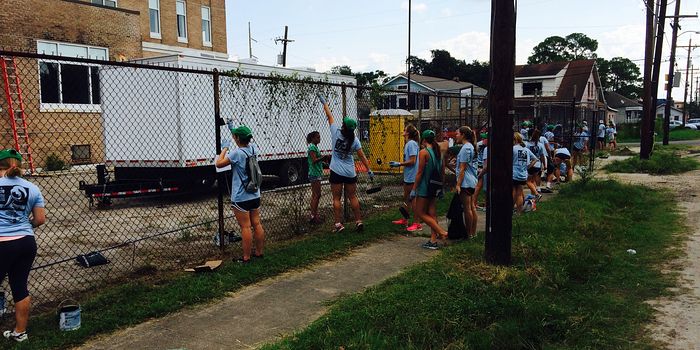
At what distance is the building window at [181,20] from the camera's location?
26.5m

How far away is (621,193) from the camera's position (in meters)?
11.8

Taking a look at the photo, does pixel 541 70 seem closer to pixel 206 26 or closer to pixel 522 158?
pixel 206 26

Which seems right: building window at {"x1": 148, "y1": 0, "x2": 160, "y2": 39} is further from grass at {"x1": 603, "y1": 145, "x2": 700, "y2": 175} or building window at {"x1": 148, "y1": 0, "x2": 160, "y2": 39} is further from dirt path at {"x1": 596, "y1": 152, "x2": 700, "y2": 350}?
dirt path at {"x1": 596, "y1": 152, "x2": 700, "y2": 350}

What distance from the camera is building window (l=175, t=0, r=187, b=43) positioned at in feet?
87.0

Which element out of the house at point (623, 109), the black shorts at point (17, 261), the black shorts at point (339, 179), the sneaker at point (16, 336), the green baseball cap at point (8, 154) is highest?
the house at point (623, 109)

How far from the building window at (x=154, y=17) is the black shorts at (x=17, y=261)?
75.1ft

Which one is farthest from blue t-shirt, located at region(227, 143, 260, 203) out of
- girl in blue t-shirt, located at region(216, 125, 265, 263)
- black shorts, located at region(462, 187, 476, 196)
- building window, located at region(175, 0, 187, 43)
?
building window, located at region(175, 0, 187, 43)

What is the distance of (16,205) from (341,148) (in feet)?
15.5

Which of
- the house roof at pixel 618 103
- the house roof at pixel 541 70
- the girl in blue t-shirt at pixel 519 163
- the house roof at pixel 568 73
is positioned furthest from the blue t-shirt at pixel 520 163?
the house roof at pixel 618 103

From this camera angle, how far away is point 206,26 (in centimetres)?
2830

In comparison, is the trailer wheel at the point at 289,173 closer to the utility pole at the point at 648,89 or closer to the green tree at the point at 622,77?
the utility pole at the point at 648,89

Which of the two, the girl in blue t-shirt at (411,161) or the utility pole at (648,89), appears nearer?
the girl in blue t-shirt at (411,161)

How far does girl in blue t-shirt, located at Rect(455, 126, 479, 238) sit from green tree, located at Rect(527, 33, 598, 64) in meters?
85.2

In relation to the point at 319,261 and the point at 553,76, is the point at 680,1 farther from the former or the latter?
the point at 319,261
